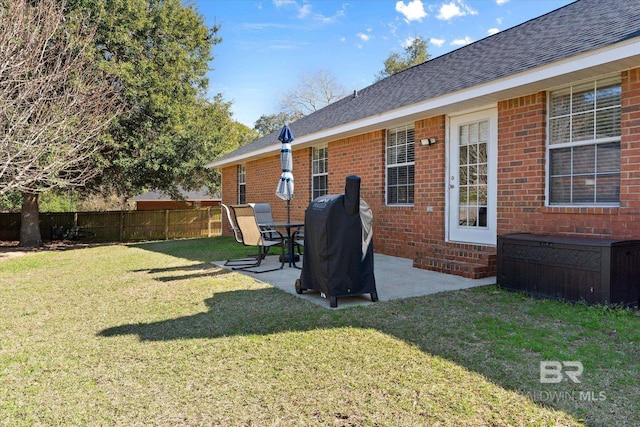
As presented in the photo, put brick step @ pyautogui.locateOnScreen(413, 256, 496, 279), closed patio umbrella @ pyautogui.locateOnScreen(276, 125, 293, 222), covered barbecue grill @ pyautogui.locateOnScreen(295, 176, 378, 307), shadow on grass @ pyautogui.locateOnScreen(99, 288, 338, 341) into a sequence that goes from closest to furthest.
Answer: shadow on grass @ pyautogui.locateOnScreen(99, 288, 338, 341)
covered barbecue grill @ pyautogui.locateOnScreen(295, 176, 378, 307)
brick step @ pyautogui.locateOnScreen(413, 256, 496, 279)
closed patio umbrella @ pyautogui.locateOnScreen(276, 125, 293, 222)

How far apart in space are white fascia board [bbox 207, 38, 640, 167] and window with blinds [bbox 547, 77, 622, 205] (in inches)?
14.5

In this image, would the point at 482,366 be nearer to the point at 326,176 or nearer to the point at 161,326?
the point at 161,326

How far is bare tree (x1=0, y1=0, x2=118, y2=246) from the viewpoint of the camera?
8047 millimetres

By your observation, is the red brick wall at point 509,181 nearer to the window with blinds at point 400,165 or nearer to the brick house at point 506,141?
the brick house at point 506,141

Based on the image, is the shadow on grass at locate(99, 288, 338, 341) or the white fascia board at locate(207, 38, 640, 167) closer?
the shadow on grass at locate(99, 288, 338, 341)

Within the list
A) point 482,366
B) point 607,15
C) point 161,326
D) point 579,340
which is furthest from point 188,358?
point 607,15

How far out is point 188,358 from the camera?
3.24m

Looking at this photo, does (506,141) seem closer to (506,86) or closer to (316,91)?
(506,86)

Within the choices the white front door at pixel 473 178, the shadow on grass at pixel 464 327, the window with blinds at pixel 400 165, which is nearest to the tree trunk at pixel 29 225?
the window with blinds at pixel 400 165

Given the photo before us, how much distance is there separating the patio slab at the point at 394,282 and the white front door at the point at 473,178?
3.56ft

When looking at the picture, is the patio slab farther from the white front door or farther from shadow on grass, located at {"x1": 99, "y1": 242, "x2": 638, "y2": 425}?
the white front door

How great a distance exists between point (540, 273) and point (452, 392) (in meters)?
2.97

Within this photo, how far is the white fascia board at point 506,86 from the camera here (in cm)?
459

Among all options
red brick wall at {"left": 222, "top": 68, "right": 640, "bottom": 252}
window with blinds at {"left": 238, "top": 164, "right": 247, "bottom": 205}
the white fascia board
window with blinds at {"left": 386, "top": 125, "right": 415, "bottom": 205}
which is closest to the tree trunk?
window with blinds at {"left": 238, "top": 164, "right": 247, "bottom": 205}
